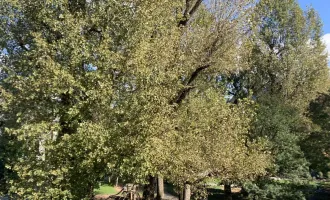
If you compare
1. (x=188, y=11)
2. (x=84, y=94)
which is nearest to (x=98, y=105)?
(x=84, y=94)

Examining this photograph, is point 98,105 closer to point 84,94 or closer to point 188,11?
point 84,94

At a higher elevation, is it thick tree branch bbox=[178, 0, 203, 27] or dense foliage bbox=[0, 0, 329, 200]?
thick tree branch bbox=[178, 0, 203, 27]

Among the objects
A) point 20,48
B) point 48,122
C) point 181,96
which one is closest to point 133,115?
point 48,122

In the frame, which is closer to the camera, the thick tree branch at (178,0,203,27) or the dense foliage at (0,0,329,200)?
the dense foliage at (0,0,329,200)

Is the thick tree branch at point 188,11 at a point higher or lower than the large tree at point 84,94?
higher

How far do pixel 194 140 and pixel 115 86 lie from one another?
4.81m

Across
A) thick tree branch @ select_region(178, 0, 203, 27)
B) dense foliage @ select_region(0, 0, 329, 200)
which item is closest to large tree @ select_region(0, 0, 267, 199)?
dense foliage @ select_region(0, 0, 329, 200)

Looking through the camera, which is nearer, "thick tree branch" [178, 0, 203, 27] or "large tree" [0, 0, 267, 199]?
"large tree" [0, 0, 267, 199]

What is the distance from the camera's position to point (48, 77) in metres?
12.1

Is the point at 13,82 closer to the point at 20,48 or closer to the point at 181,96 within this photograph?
the point at 20,48

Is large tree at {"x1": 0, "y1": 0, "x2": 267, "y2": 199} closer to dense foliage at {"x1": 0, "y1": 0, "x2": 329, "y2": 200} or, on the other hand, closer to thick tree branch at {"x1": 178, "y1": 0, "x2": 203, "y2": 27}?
dense foliage at {"x1": 0, "y1": 0, "x2": 329, "y2": 200}

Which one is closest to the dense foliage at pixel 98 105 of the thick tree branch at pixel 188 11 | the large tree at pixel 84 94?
the large tree at pixel 84 94

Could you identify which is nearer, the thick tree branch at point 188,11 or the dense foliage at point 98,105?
the dense foliage at point 98,105

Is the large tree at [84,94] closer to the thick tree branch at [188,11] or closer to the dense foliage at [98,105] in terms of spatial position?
the dense foliage at [98,105]
